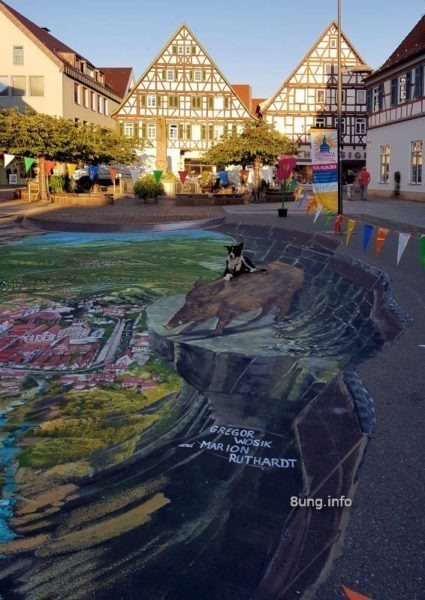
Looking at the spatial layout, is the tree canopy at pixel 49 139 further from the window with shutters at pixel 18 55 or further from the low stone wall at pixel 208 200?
the window with shutters at pixel 18 55

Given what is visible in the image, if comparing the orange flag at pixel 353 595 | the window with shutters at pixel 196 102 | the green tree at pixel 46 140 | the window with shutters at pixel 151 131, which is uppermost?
the window with shutters at pixel 196 102

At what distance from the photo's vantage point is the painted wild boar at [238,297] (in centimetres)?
1136

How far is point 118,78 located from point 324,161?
197 ft

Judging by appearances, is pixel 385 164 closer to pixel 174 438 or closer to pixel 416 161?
pixel 416 161

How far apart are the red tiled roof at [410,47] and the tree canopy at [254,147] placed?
7.63 meters

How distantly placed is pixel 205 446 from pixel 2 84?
52608 mm

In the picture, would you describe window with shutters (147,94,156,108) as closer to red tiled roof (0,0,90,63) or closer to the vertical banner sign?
red tiled roof (0,0,90,63)

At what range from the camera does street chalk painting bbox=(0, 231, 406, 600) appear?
394 centimetres

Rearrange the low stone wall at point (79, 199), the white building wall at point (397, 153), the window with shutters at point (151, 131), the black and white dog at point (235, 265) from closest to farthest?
the black and white dog at point (235, 265) → the white building wall at point (397, 153) → the low stone wall at point (79, 199) → the window with shutters at point (151, 131)

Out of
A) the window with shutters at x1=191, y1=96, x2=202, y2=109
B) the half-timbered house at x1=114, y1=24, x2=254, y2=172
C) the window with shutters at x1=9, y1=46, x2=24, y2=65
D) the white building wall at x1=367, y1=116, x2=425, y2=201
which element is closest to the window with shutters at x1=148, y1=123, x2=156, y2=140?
the half-timbered house at x1=114, y1=24, x2=254, y2=172

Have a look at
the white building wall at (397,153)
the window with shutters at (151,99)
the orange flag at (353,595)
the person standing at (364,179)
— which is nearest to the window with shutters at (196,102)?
the window with shutters at (151,99)

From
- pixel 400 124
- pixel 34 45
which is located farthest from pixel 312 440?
pixel 34 45

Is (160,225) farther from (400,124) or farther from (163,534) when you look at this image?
(163,534)

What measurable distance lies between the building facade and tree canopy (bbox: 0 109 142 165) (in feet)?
56.1
